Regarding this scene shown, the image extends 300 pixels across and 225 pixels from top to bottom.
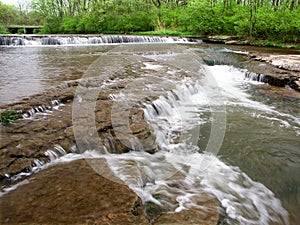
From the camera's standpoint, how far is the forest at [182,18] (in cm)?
1942

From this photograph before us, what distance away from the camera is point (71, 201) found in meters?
2.61

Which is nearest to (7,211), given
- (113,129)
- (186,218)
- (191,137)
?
(186,218)

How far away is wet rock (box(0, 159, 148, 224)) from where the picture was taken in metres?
2.35

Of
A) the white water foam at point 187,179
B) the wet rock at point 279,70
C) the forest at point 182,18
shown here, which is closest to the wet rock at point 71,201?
the white water foam at point 187,179

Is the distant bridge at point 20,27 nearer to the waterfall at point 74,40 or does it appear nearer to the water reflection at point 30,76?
the waterfall at point 74,40

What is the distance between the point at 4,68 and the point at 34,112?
18.8 feet

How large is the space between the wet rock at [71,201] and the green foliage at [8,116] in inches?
63.9

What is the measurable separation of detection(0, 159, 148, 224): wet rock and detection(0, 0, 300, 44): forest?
1909cm

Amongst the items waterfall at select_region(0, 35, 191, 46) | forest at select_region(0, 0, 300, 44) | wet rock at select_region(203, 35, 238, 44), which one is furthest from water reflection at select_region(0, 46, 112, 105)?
forest at select_region(0, 0, 300, 44)

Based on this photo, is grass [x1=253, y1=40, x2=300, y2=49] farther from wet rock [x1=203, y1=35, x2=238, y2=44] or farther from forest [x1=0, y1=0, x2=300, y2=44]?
wet rock [x1=203, y1=35, x2=238, y2=44]

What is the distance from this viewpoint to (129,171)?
3.47m

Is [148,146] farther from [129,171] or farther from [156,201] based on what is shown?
[156,201]

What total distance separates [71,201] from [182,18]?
28.7 m

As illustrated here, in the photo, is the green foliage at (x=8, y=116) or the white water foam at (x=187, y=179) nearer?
the white water foam at (x=187, y=179)
